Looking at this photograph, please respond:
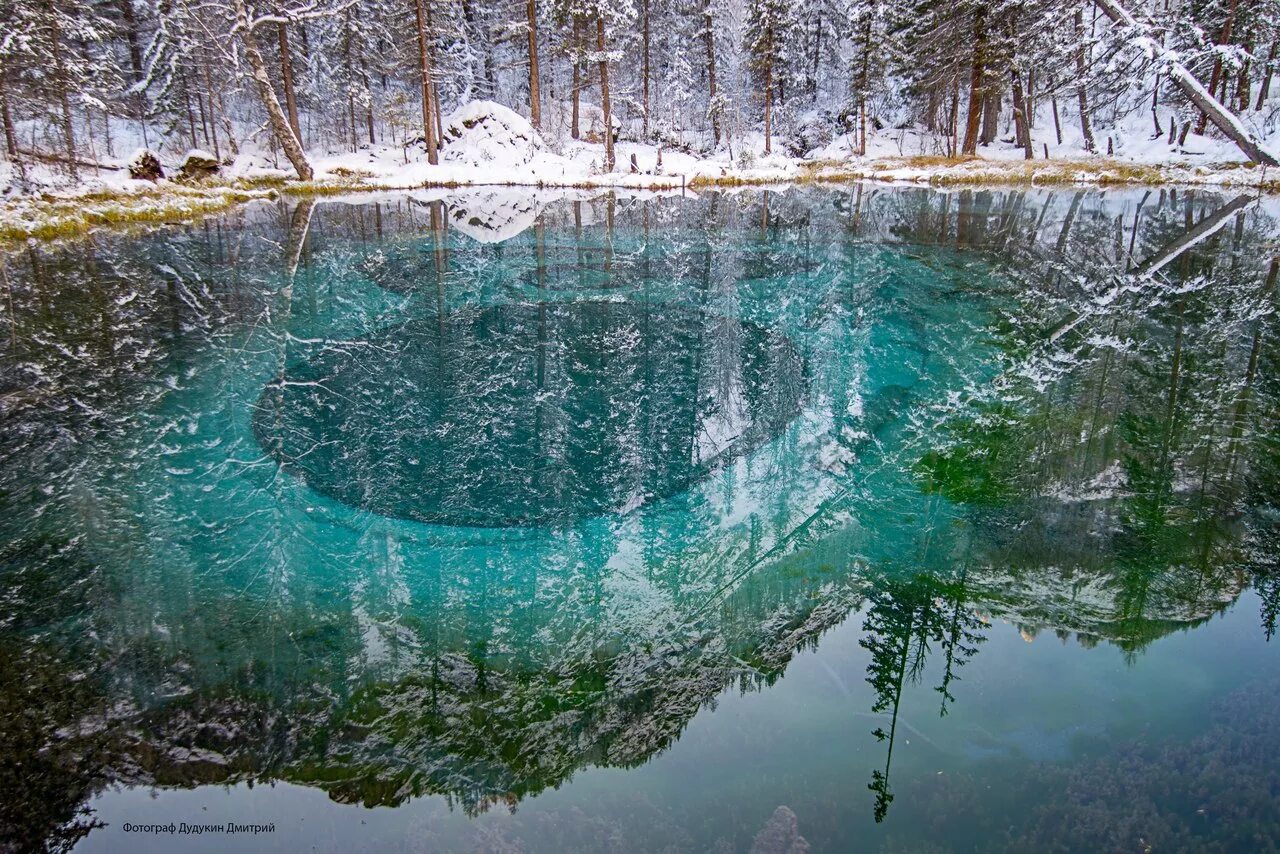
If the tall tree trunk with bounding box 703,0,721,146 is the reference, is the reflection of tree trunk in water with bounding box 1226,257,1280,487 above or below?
below

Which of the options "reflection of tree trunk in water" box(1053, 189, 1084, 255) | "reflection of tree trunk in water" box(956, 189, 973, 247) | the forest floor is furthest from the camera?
the forest floor

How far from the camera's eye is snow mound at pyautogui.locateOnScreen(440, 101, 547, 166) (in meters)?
27.9

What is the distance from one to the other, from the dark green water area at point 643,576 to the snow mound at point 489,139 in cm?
2064

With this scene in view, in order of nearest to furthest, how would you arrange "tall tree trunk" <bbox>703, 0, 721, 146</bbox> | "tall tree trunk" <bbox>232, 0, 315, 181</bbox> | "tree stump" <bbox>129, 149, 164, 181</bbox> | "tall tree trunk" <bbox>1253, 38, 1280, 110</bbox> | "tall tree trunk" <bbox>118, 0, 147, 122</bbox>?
1. "tall tree trunk" <bbox>232, 0, 315, 181</bbox>
2. "tree stump" <bbox>129, 149, 164, 181</bbox>
3. "tall tree trunk" <bbox>1253, 38, 1280, 110</bbox>
4. "tall tree trunk" <bbox>118, 0, 147, 122</bbox>
5. "tall tree trunk" <bbox>703, 0, 721, 146</bbox>

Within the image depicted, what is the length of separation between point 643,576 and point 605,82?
27.8m

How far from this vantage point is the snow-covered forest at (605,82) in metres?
19.8

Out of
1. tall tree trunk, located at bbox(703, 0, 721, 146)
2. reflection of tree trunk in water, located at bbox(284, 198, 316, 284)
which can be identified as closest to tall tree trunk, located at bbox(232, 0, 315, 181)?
reflection of tree trunk in water, located at bbox(284, 198, 316, 284)

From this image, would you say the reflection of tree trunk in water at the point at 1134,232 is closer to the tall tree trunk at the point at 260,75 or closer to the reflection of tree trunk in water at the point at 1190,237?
the reflection of tree trunk in water at the point at 1190,237

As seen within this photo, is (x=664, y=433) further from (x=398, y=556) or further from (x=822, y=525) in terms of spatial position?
(x=398, y=556)

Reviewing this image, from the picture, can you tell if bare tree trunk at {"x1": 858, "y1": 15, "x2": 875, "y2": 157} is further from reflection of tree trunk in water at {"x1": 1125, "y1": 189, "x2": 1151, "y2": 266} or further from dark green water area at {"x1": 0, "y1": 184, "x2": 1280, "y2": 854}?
dark green water area at {"x1": 0, "y1": 184, "x2": 1280, "y2": 854}

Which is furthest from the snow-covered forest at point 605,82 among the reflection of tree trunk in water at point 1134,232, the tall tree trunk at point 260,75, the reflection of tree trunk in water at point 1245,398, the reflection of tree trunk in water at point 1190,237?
the reflection of tree trunk in water at point 1245,398

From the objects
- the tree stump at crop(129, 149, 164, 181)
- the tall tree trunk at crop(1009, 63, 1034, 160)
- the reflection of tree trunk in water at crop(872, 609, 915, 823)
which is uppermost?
the tall tree trunk at crop(1009, 63, 1034, 160)

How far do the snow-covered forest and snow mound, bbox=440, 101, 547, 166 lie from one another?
122mm

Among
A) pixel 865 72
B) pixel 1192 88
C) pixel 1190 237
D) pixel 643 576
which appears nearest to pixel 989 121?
pixel 865 72
